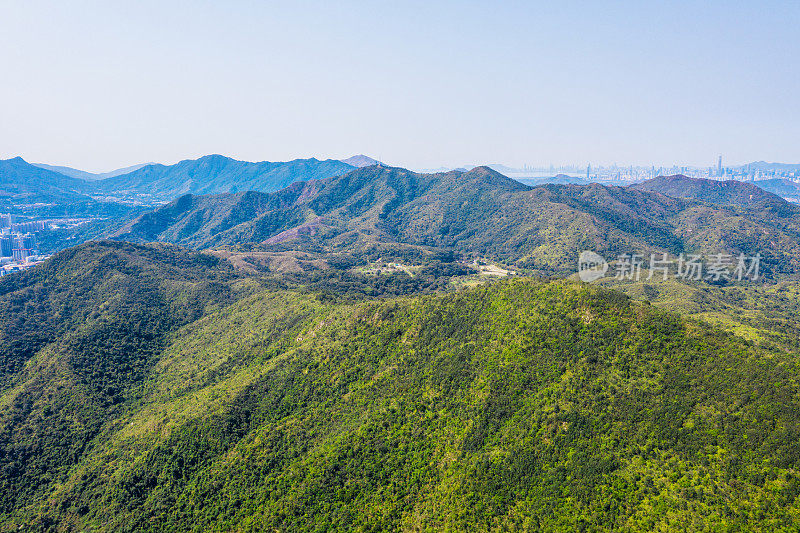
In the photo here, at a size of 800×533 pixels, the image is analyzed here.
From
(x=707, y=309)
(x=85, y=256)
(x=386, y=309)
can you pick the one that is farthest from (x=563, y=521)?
(x=85, y=256)

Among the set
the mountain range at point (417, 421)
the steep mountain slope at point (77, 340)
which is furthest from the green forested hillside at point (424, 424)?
the steep mountain slope at point (77, 340)

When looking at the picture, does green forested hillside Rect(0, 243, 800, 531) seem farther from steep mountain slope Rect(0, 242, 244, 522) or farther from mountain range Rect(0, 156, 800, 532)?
steep mountain slope Rect(0, 242, 244, 522)

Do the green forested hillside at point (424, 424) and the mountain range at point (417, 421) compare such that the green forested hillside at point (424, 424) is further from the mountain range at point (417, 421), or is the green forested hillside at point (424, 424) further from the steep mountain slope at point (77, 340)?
the steep mountain slope at point (77, 340)

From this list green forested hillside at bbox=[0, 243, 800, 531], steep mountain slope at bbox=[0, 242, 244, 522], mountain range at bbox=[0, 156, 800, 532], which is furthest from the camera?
steep mountain slope at bbox=[0, 242, 244, 522]

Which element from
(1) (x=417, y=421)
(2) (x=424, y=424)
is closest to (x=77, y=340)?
(1) (x=417, y=421)

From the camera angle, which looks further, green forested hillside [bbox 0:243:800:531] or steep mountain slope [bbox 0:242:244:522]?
steep mountain slope [bbox 0:242:244:522]

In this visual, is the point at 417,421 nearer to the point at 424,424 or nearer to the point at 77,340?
the point at 424,424

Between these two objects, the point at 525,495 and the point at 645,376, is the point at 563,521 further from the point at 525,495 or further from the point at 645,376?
the point at 645,376

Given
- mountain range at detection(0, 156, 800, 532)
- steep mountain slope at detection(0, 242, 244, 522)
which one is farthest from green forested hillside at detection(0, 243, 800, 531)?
steep mountain slope at detection(0, 242, 244, 522)
